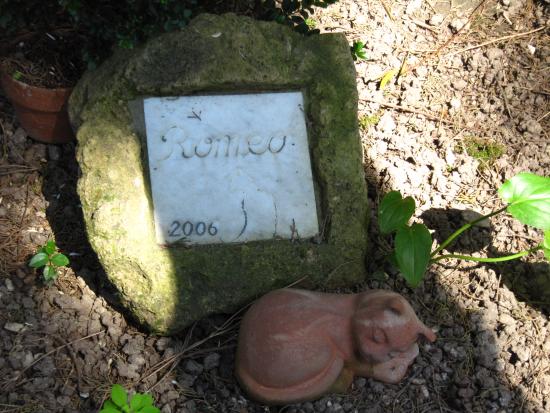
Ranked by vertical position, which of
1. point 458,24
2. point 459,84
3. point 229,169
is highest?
point 458,24

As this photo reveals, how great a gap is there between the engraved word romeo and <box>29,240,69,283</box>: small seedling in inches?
21.0

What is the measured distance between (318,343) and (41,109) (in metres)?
1.35

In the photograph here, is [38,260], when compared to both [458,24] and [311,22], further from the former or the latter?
[458,24]

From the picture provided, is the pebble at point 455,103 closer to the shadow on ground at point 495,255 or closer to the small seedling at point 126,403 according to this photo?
the shadow on ground at point 495,255

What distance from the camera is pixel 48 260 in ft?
6.83

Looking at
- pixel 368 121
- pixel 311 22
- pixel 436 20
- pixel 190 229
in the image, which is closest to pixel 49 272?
pixel 190 229

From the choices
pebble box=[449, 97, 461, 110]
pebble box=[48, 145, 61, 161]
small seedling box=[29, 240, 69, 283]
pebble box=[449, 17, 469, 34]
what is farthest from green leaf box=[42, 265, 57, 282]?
pebble box=[449, 17, 469, 34]

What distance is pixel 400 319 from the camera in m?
1.87

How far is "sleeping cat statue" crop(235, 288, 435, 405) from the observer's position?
6.13 ft

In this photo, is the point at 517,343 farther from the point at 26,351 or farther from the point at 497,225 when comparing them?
the point at 26,351

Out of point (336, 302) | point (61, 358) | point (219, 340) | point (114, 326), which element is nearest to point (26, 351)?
point (61, 358)

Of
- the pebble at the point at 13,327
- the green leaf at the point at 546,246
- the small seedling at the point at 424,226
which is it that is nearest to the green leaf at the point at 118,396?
the pebble at the point at 13,327

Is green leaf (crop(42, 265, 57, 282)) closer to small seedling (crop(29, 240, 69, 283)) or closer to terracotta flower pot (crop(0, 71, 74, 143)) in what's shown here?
small seedling (crop(29, 240, 69, 283))

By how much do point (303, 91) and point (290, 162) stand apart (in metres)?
0.28
